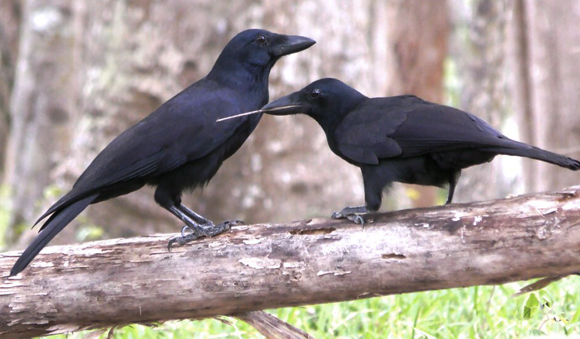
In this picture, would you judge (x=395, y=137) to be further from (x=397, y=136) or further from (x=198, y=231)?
(x=198, y=231)

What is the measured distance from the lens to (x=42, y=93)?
33.5 ft

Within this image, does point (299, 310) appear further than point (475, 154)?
Yes

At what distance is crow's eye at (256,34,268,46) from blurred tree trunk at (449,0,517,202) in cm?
656

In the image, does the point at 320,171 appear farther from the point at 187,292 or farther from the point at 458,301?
the point at 187,292

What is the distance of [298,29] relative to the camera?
6.79m

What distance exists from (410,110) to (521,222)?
848 millimetres

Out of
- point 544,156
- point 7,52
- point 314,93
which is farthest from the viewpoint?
point 7,52

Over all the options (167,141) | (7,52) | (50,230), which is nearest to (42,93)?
(7,52)

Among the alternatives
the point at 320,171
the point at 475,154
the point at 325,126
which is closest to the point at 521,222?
the point at 475,154

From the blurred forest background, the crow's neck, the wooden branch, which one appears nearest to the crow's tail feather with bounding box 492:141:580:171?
the wooden branch

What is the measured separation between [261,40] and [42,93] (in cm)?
651

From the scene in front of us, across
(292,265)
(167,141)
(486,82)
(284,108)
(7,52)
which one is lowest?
(292,265)

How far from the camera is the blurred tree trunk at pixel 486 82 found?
10.6 meters

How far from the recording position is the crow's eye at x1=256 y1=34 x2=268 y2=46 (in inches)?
174
